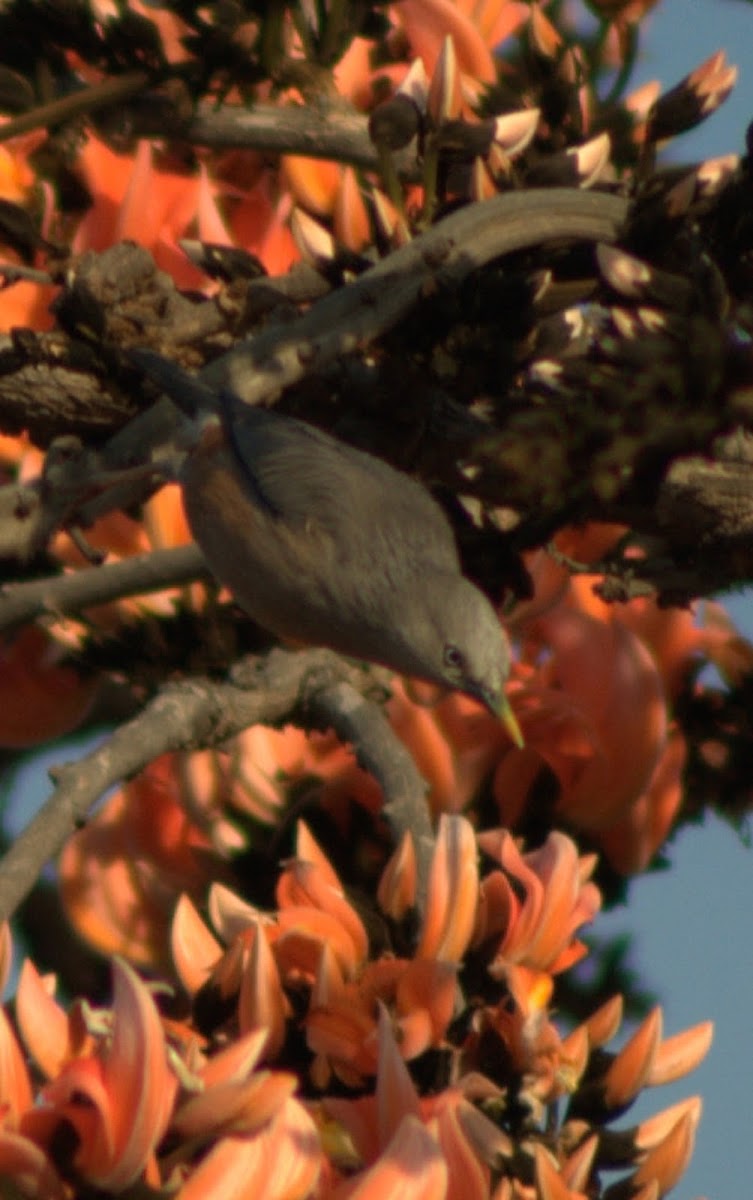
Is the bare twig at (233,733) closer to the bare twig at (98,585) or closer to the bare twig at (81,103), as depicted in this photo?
the bare twig at (98,585)

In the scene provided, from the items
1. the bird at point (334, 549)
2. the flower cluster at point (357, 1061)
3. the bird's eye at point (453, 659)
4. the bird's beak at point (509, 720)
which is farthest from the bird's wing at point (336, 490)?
the flower cluster at point (357, 1061)

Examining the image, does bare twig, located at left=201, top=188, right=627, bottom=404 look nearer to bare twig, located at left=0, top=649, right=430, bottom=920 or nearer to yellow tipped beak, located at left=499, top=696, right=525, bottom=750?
bare twig, located at left=0, top=649, right=430, bottom=920

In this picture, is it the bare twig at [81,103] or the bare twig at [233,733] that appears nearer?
the bare twig at [233,733]

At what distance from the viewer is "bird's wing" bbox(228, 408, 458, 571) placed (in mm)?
2145

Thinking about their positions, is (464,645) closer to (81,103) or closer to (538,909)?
(538,909)

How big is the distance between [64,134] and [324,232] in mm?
442

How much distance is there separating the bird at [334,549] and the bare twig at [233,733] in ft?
0.42

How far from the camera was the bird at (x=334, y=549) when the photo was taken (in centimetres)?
209

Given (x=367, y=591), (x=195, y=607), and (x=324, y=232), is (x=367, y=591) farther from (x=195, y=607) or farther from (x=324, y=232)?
(x=324, y=232)

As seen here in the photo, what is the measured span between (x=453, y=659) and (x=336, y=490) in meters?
0.26

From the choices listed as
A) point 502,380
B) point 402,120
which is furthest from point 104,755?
point 402,120

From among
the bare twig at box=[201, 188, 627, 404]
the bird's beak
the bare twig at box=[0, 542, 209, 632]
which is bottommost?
the bird's beak

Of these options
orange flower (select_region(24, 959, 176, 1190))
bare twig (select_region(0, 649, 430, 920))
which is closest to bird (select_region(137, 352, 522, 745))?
bare twig (select_region(0, 649, 430, 920))

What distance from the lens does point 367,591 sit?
233 cm
